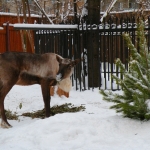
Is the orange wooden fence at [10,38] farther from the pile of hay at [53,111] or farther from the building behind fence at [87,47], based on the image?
the pile of hay at [53,111]

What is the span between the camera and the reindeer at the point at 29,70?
665 cm

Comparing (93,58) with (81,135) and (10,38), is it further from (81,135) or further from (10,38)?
(10,38)

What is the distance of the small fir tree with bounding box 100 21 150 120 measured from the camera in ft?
16.9

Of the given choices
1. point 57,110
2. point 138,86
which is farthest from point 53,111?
point 138,86

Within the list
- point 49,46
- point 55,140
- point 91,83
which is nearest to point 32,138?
point 55,140

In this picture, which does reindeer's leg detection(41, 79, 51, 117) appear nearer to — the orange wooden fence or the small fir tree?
the small fir tree

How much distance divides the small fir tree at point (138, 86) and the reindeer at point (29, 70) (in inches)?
70.9

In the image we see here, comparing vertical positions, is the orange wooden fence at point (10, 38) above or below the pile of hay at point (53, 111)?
above

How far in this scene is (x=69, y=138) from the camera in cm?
500

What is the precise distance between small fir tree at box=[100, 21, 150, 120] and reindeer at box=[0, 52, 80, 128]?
1.80 metres

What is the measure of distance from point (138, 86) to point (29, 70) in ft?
8.49

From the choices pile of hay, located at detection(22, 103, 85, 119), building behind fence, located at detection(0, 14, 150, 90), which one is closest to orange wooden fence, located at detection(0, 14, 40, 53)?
building behind fence, located at detection(0, 14, 150, 90)

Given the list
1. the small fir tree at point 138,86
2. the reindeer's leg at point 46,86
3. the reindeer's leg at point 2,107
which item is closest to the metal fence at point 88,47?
the reindeer's leg at point 46,86

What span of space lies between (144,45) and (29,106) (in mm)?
4285
